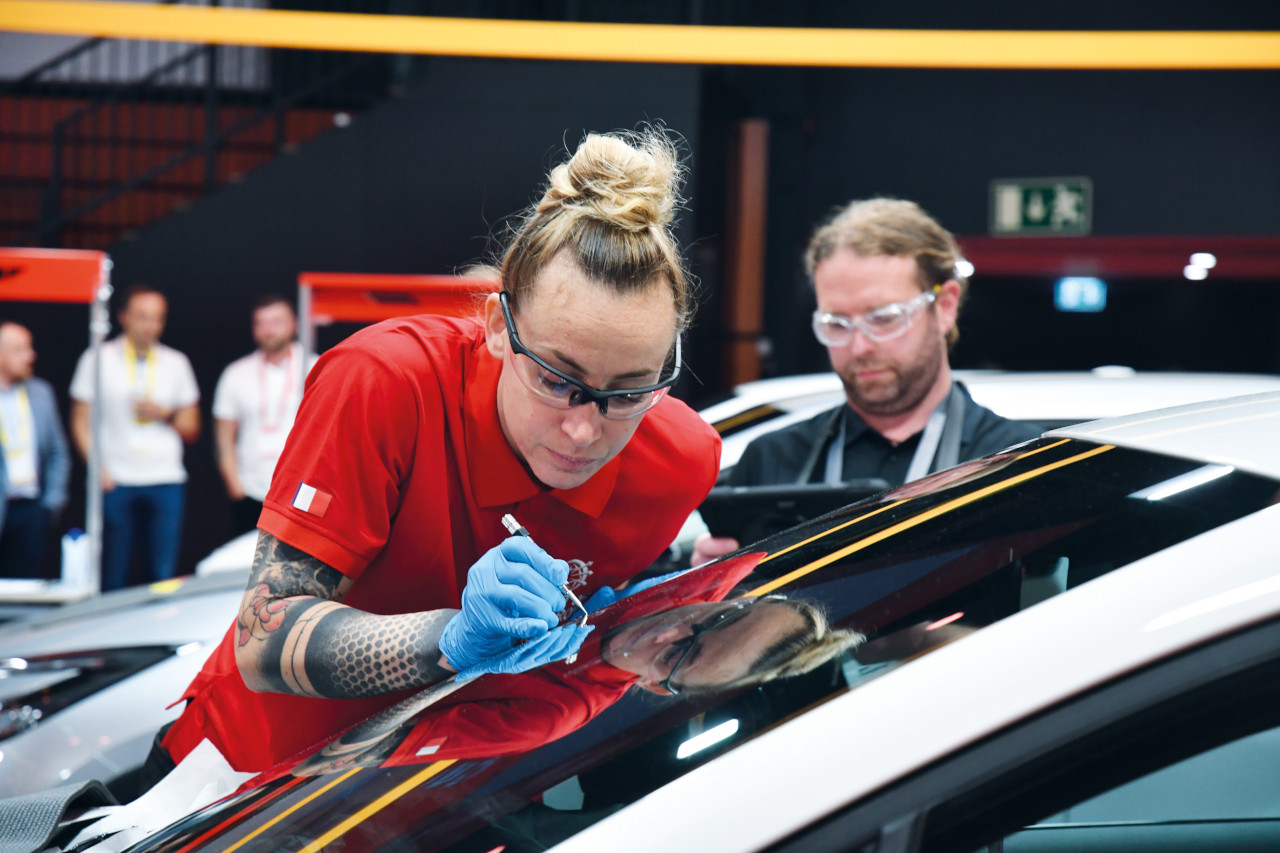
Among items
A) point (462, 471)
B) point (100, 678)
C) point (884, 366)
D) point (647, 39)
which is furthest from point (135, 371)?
point (462, 471)

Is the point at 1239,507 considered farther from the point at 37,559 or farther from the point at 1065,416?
the point at 37,559

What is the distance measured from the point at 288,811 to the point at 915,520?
76cm

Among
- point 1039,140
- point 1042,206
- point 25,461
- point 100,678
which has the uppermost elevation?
point 1039,140

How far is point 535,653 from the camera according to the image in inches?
51.4

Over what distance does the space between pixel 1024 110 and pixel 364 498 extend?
897 cm

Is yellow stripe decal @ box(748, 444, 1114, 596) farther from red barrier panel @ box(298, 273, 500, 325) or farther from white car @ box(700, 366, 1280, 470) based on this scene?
red barrier panel @ box(298, 273, 500, 325)

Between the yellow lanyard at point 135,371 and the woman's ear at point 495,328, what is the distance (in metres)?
5.55

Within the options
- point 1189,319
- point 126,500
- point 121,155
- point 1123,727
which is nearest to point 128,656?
point 1123,727

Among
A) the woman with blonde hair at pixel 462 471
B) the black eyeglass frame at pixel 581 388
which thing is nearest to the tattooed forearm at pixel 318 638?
the woman with blonde hair at pixel 462 471

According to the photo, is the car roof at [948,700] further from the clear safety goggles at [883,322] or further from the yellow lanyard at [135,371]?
the yellow lanyard at [135,371]

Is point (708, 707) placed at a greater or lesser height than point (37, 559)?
greater

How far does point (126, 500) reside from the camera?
21.0 feet

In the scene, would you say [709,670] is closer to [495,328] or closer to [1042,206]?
[495,328]

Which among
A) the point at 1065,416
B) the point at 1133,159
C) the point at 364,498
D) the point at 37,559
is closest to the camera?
the point at 364,498
